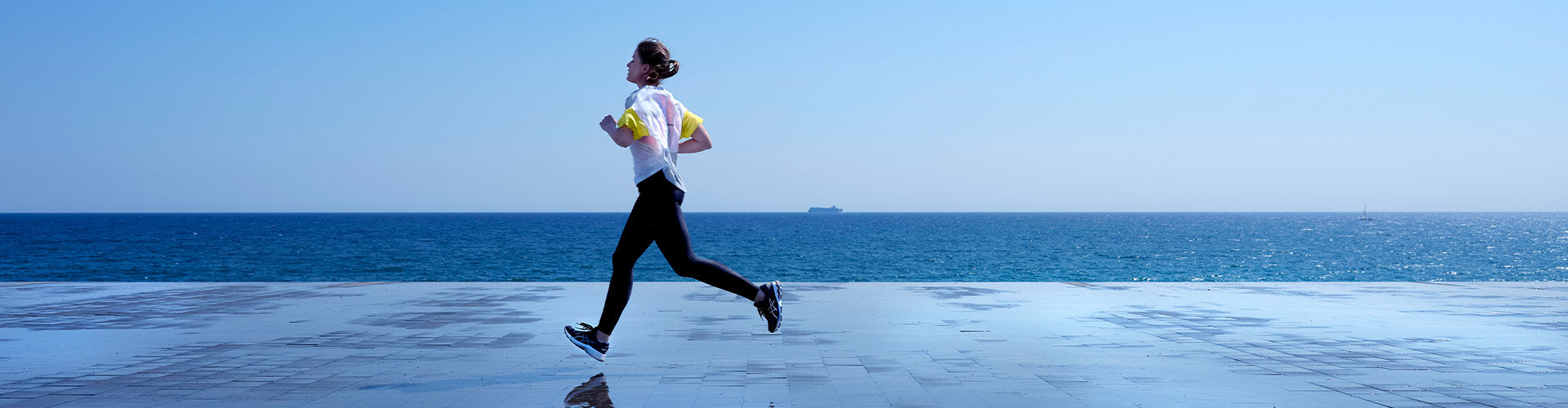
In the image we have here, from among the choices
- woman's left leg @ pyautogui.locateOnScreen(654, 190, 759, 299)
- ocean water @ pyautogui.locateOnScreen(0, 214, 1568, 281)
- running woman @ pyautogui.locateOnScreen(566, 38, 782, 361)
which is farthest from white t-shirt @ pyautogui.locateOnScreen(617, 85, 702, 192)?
ocean water @ pyautogui.locateOnScreen(0, 214, 1568, 281)

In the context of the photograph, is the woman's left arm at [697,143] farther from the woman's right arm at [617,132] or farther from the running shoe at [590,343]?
the running shoe at [590,343]

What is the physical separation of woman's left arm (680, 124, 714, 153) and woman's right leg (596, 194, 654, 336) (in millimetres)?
373

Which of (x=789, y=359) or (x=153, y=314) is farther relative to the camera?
(x=153, y=314)

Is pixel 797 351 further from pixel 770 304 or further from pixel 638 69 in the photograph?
pixel 638 69

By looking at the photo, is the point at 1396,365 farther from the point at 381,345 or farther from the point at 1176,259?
the point at 1176,259

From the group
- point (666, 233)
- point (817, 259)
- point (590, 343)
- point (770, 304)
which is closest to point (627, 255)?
point (666, 233)

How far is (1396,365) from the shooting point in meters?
5.60

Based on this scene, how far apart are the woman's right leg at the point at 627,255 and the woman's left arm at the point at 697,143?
1.22ft

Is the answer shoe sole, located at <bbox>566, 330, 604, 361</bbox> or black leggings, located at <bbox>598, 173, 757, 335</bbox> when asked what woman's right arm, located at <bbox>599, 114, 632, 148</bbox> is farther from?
shoe sole, located at <bbox>566, 330, 604, 361</bbox>

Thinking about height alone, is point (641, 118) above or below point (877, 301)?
above

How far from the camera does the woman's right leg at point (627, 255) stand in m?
4.87

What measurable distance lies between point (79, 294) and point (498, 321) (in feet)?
18.4

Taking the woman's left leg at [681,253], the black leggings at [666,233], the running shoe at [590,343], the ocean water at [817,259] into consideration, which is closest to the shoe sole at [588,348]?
the running shoe at [590,343]

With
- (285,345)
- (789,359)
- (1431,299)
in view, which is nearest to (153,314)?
(285,345)
